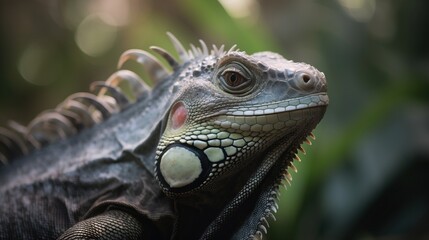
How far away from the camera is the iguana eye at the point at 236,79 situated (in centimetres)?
193

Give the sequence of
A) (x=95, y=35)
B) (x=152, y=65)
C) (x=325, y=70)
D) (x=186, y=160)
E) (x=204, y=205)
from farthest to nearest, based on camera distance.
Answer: (x=95, y=35) < (x=325, y=70) < (x=152, y=65) < (x=204, y=205) < (x=186, y=160)

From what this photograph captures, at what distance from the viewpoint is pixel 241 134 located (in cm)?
187

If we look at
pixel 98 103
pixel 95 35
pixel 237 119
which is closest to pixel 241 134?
pixel 237 119

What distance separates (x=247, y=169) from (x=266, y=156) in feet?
0.29

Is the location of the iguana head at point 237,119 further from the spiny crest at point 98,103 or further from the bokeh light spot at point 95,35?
the bokeh light spot at point 95,35

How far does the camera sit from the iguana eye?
1931mm

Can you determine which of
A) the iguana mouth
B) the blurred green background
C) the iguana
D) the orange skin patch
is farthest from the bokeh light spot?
the iguana mouth

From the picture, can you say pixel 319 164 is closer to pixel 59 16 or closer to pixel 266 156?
pixel 266 156

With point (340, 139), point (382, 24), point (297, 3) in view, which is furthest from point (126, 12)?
Result: point (340, 139)

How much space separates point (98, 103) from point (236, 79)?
29.4 inches

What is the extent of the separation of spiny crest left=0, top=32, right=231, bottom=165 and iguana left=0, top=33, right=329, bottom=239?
0.01 meters

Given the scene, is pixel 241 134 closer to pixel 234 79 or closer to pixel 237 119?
pixel 237 119

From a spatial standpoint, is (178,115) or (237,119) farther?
(178,115)

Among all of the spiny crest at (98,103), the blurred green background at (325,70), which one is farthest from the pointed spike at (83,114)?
the blurred green background at (325,70)
